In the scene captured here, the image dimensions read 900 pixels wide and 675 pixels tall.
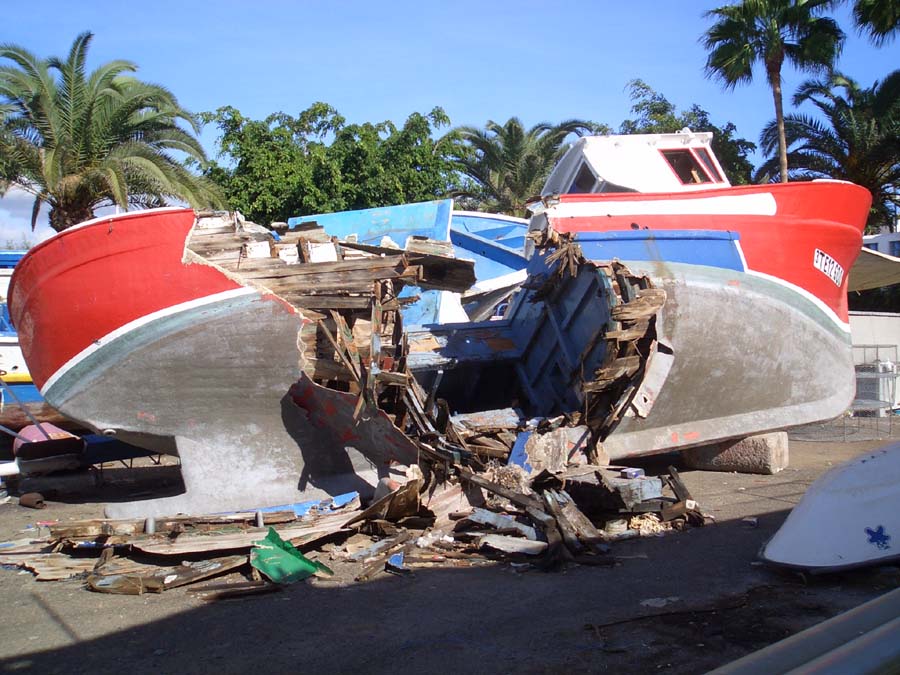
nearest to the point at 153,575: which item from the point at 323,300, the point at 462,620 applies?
the point at 462,620

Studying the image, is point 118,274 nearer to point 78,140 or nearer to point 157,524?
point 157,524

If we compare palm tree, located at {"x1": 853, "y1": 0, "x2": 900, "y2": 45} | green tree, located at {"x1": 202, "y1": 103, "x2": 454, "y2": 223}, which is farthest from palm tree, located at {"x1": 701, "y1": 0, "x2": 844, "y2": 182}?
green tree, located at {"x1": 202, "y1": 103, "x2": 454, "y2": 223}

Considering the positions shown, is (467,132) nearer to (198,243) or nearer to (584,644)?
(198,243)

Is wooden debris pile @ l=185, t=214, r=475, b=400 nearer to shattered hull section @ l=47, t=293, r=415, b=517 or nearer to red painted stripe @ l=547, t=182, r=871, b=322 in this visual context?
shattered hull section @ l=47, t=293, r=415, b=517

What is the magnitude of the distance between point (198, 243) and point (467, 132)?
19335 mm

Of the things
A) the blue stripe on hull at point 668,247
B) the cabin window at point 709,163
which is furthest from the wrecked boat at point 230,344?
the cabin window at point 709,163

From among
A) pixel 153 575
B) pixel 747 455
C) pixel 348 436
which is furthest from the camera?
pixel 747 455

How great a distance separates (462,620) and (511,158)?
22.2 meters

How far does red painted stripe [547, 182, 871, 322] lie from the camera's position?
7.77 m

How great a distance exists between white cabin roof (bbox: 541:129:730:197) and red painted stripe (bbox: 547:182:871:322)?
2.93ft

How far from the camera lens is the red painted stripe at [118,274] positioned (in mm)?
7008

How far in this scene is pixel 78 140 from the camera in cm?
1512

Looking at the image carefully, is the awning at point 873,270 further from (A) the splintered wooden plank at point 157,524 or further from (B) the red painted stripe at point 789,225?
(A) the splintered wooden plank at point 157,524

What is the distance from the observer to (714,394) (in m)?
8.09
